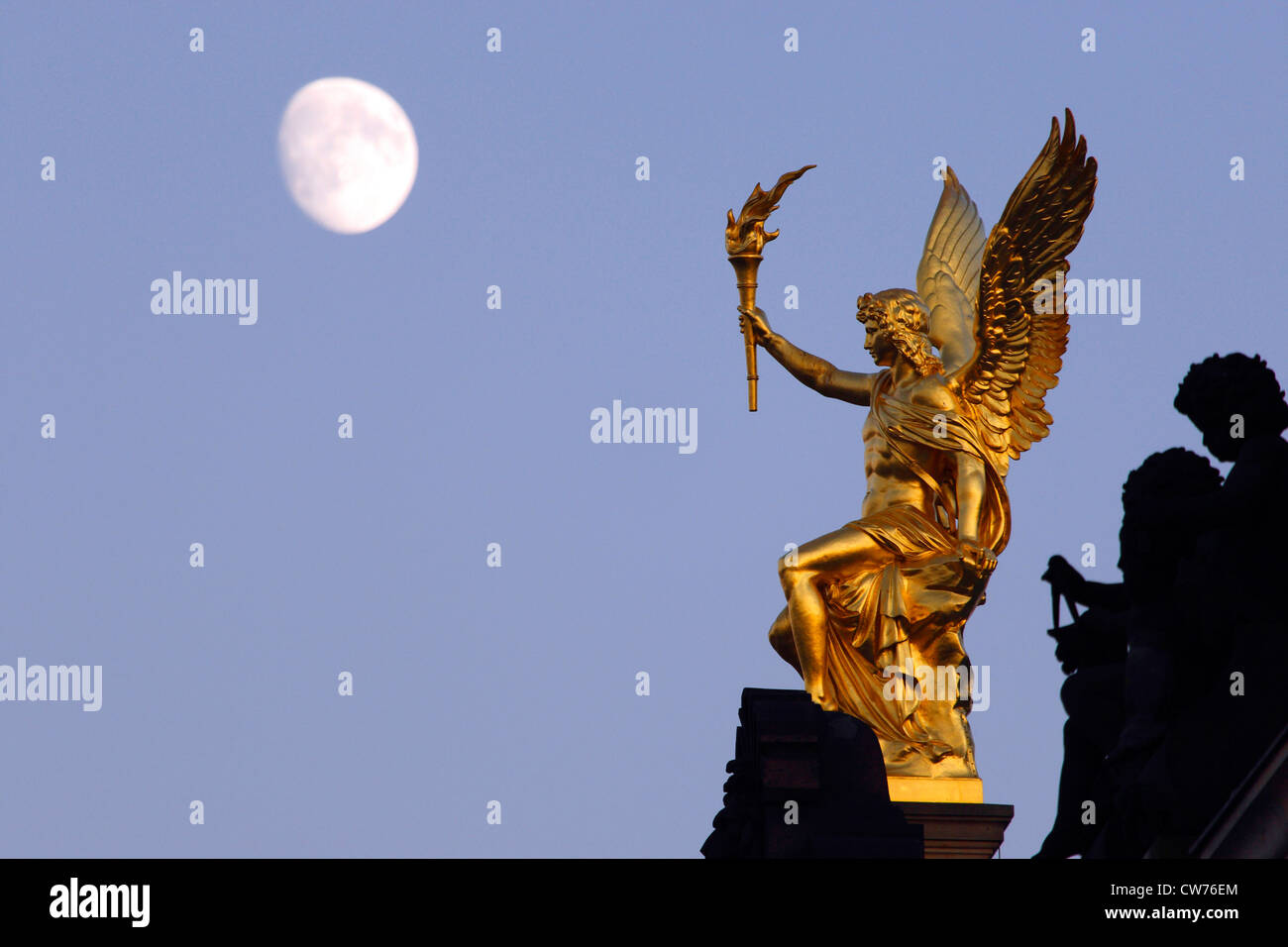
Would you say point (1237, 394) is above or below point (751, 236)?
below

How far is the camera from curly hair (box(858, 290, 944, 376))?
17234mm

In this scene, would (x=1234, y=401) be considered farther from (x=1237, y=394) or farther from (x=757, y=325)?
(x=757, y=325)

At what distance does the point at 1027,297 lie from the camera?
1761cm

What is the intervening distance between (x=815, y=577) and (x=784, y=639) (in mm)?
486

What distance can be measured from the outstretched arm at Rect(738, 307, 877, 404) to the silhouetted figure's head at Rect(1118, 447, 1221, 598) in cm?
677

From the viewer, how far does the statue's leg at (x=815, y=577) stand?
54.1 feet

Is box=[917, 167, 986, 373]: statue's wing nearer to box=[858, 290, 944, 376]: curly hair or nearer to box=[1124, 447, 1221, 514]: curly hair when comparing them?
box=[858, 290, 944, 376]: curly hair

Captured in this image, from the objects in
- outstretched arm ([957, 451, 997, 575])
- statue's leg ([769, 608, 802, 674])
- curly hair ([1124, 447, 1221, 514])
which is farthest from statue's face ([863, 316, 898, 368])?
curly hair ([1124, 447, 1221, 514])

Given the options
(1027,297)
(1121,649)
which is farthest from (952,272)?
(1121,649)

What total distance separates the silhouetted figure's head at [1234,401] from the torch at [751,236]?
23.1 ft

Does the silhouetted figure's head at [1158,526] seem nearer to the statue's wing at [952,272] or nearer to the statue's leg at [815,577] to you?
the statue's leg at [815,577]
